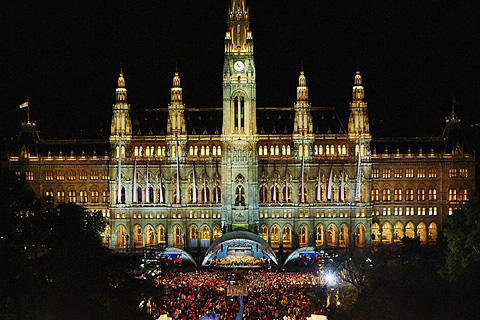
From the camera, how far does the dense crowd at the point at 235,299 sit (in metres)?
94.7

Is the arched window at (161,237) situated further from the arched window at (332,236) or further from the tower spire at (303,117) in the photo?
the tower spire at (303,117)

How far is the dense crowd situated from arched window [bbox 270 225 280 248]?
31750mm

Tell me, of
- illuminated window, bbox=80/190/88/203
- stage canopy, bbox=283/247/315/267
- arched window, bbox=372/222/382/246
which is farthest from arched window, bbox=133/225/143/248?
arched window, bbox=372/222/382/246

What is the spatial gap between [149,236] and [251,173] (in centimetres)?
2118

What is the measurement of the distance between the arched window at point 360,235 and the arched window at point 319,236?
5.74m

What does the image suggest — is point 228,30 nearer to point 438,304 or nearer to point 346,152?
point 346,152

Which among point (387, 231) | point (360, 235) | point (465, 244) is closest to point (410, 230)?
point (387, 231)

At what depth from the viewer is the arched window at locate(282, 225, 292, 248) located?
545 ft

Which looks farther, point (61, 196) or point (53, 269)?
point (61, 196)

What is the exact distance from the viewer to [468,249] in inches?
3780

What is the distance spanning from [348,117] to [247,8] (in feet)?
86.5

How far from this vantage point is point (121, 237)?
167375 mm

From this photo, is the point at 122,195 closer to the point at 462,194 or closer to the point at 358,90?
the point at 358,90

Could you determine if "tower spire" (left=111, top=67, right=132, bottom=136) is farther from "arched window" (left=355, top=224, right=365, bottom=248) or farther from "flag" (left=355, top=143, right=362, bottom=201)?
"arched window" (left=355, top=224, right=365, bottom=248)
